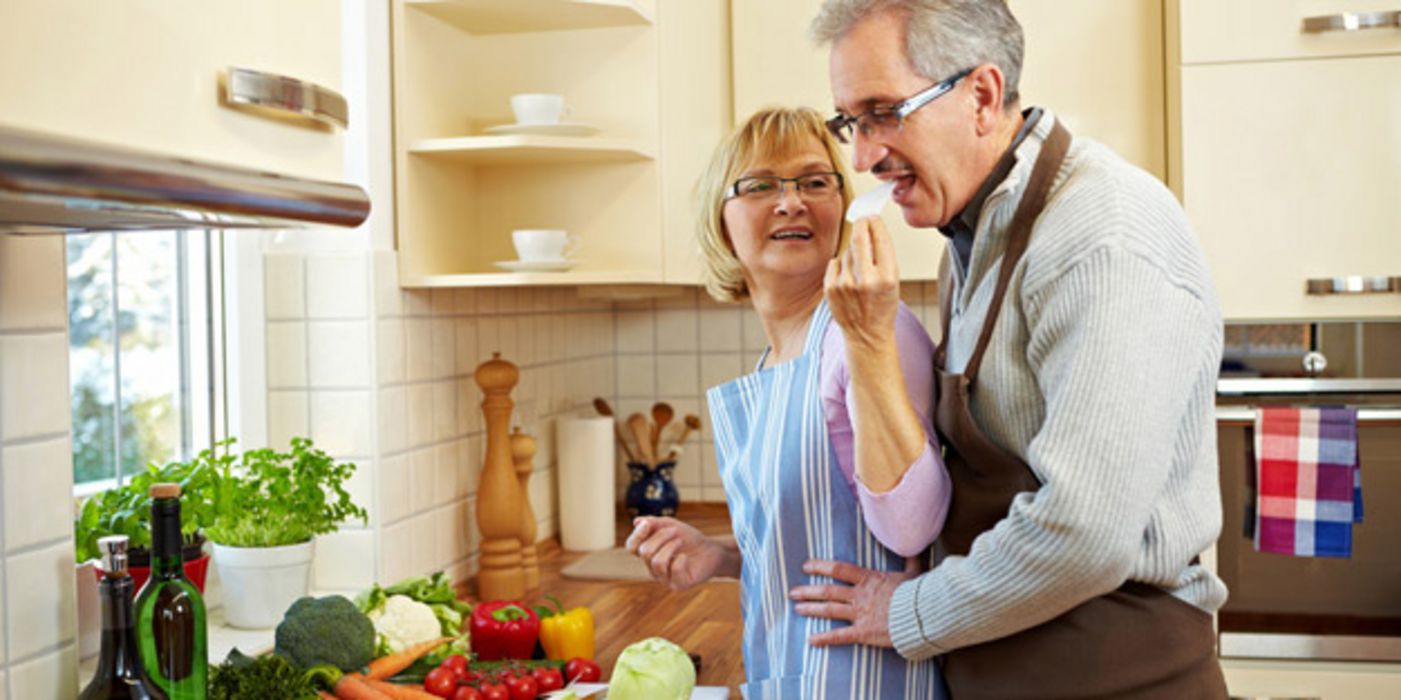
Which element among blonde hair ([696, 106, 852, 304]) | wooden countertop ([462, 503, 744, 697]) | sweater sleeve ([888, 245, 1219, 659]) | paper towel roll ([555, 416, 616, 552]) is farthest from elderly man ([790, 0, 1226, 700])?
paper towel roll ([555, 416, 616, 552])

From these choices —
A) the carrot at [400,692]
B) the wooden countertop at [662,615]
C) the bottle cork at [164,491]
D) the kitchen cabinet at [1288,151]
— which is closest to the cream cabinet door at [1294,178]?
the kitchen cabinet at [1288,151]

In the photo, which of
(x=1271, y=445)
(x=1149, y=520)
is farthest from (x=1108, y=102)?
(x=1149, y=520)

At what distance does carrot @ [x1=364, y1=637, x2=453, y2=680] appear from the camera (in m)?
1.77

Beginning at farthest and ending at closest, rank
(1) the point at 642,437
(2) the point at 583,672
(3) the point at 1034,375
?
(1) the point at 642,437 < (2) the point at 583,672 < (3) the point at 1034,375

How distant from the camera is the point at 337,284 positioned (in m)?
2.22

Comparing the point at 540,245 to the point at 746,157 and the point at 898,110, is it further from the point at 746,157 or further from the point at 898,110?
the point at 898,110

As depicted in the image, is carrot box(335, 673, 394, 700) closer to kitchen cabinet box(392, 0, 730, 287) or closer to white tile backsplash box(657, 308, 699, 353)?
kitchen cabinet box(392, 0, 730, 287)

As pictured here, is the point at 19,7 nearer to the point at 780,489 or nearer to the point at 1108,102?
the point at 780,489

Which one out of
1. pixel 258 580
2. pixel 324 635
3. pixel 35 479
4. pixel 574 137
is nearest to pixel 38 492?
pixel 35 479

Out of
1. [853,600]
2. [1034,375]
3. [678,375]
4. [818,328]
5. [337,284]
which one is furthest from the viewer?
[678,375]

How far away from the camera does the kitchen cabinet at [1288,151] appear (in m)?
2.49

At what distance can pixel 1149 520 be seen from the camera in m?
1.14

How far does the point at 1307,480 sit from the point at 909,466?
60.8 inches

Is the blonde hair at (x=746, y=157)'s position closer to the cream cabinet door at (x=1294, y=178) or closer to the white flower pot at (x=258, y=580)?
the white flower pot at (x=258, y=580)
